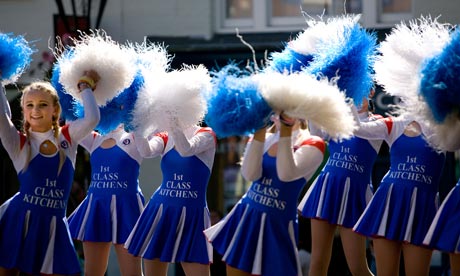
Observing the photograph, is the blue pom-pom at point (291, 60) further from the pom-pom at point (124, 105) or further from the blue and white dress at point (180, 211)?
the pom-pom at point (124, 105)

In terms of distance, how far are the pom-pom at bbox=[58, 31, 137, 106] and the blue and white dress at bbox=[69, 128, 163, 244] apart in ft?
3.10

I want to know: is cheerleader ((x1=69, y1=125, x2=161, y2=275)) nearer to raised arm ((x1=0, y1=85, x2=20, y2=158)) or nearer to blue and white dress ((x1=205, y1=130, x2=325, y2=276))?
raised arm ((x1=0, y1=85, x2=20, y2=158))

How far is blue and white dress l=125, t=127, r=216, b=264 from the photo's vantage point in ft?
25.3

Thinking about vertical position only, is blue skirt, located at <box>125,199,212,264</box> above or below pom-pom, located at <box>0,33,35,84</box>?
below

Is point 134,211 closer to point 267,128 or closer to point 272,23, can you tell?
point 267,128

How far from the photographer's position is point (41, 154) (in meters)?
7.12

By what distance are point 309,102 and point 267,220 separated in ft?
2.75

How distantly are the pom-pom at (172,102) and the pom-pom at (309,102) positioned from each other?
1092 millimetres

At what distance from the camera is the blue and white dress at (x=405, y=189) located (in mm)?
7496

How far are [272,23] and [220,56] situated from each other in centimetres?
114

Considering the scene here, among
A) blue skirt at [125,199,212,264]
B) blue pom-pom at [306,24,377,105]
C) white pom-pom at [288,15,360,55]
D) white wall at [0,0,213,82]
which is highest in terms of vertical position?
white wall at [0,0,213,82]

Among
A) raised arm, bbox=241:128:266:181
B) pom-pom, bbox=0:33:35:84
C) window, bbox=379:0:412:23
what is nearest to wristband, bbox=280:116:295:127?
raised arm, bbox=241:128:266:181

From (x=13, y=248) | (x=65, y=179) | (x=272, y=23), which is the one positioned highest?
(x=272, y=23)

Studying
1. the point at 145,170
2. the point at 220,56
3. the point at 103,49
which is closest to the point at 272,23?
the point at 220,56
